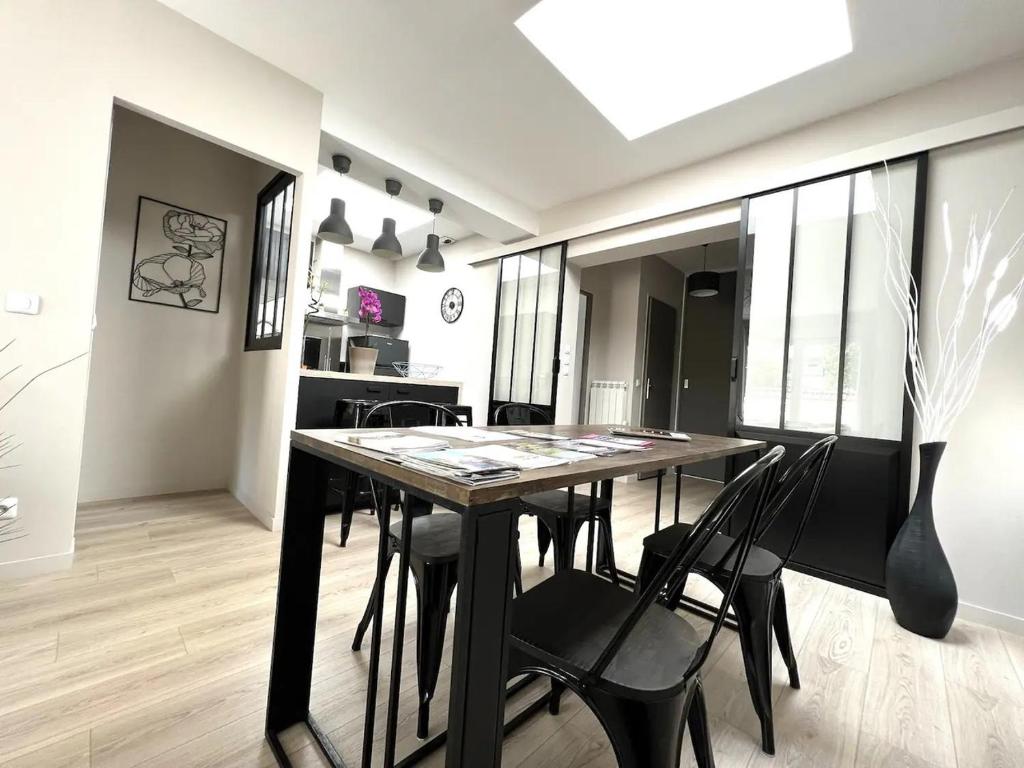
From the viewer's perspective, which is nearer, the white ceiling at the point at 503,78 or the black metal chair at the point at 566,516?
the black metal chair at the point at 566,516

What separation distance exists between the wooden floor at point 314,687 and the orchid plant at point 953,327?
99 cm

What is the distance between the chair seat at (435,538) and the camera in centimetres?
108

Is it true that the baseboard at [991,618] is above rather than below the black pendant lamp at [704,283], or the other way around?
below

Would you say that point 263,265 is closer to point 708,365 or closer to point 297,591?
point 297,591

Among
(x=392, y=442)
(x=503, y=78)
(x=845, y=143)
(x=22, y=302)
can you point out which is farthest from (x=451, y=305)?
(x=392, y=442)

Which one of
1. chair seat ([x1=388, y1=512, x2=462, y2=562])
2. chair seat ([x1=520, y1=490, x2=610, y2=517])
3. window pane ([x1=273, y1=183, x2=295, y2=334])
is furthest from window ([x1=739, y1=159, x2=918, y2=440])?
window pane ([x1=273, y1=183, x2=295, y2=334])

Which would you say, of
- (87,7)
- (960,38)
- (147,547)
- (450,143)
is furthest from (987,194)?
(147,547)

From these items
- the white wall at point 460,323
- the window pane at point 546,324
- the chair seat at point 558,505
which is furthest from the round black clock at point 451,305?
the chair seat at point 558,505

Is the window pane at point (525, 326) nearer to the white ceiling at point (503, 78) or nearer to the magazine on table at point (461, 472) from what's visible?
the white ceiling at point (503, 78)

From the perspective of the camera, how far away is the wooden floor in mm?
1056

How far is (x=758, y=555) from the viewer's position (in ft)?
4.16

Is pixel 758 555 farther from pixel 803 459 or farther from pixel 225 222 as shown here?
pixel 225 222

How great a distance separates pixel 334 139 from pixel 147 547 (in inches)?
99.6

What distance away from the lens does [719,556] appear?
1.23 metres
